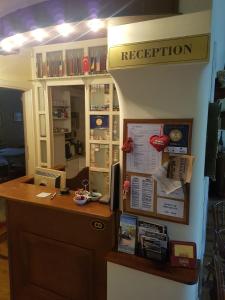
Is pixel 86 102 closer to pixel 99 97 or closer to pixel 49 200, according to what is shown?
pixel 99 97

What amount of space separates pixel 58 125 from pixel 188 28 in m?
2.95

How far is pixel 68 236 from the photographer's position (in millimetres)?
1711

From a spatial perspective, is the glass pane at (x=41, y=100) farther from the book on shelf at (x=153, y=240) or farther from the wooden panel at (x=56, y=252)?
the book on shelf at (x=153, y=240)

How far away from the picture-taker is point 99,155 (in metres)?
3.18

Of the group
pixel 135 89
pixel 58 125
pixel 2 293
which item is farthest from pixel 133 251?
pixel 58 125

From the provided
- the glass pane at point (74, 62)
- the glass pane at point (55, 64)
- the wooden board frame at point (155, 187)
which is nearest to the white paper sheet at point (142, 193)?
the wooden board frame at point (155, 187)

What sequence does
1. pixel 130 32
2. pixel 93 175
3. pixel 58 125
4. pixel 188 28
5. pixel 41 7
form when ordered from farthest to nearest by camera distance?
pixel 58 125, pixel 93 175, pixel 41 7, pixel 130 32, pixel 188 28

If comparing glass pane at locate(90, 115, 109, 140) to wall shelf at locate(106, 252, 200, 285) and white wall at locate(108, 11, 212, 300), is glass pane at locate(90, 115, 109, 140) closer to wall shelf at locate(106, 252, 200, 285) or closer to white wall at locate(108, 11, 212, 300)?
white wall at locate(108, 11, 212, 300)

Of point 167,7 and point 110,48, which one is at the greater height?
point 167,7

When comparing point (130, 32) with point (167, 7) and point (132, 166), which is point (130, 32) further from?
point (132, 166)

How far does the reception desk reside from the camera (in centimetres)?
162

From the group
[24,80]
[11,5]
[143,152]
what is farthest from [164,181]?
[24,80]

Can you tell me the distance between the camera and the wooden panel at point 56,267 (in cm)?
170

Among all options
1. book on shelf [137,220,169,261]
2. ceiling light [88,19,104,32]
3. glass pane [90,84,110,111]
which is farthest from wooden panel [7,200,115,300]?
glass pane [90,84,110,111]
